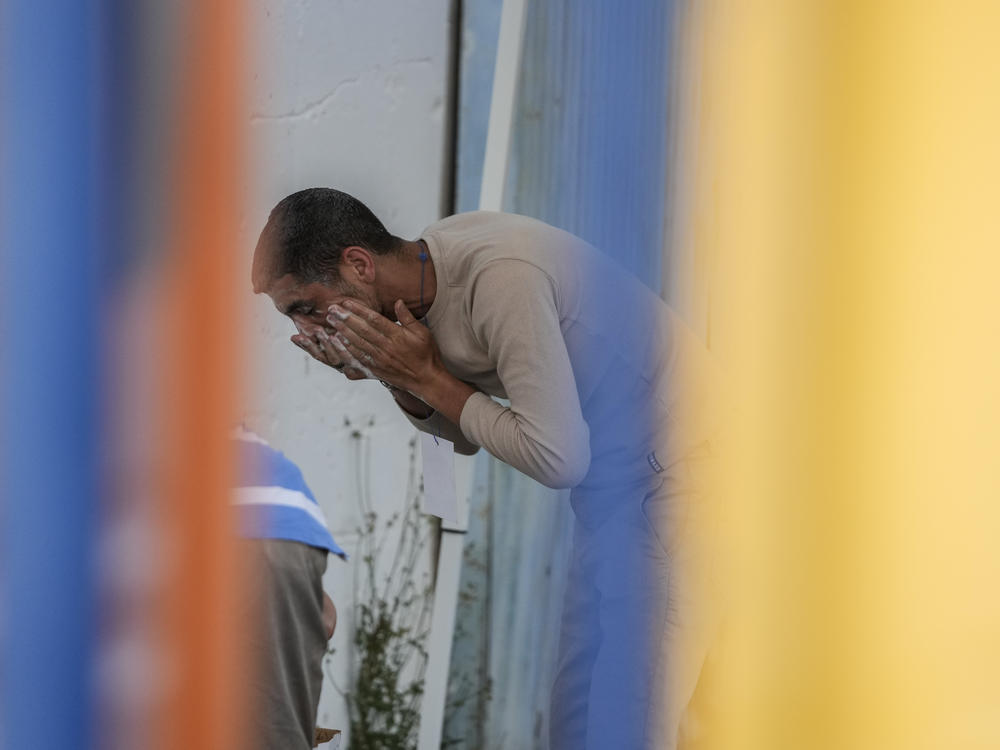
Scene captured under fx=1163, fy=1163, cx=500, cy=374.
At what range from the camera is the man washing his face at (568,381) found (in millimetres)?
957

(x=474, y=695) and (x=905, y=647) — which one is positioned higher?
(x=905, y=647)

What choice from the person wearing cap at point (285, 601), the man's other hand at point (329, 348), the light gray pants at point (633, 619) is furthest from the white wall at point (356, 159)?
the light gray pants at point (633, 619)

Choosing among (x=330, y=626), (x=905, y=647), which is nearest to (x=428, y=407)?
(x=330, y=626)

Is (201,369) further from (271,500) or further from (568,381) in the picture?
(271,500)

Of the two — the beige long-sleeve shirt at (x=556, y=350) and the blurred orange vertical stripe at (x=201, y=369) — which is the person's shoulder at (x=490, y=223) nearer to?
the beige long-sleeve shirt at (x=556, y=350)

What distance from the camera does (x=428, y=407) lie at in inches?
53.2

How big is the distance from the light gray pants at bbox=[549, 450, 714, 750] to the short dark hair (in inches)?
14.0

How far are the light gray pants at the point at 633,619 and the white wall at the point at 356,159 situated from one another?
1.24 feet

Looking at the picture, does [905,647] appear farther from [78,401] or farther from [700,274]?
[78,401]

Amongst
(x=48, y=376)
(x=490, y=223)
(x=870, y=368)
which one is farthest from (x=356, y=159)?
(x=870, y=368)

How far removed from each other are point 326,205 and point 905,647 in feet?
2.54

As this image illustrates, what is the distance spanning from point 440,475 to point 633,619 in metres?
0.38

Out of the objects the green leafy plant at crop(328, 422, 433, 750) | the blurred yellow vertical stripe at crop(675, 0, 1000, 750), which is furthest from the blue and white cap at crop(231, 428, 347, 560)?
the green leafy plant at crop(328, 422, 433, 750)

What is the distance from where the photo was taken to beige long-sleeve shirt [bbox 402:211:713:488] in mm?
1027
